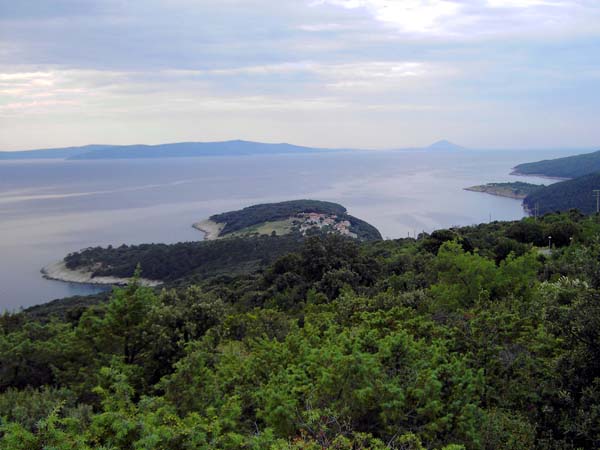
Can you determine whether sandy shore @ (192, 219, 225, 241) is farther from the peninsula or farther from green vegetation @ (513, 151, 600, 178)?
green vegetation @ (513, 151, 600, 178)

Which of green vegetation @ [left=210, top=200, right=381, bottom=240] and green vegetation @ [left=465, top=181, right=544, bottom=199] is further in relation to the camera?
green vegetation @ [left=465, top=181, right=544, bottom=199]

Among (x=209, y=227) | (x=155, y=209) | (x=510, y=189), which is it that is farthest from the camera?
(x=510, y=189)

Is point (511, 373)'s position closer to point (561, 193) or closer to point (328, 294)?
point (328, 294)

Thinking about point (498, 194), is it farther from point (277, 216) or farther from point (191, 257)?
point (191, 257)

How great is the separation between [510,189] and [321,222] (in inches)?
2497

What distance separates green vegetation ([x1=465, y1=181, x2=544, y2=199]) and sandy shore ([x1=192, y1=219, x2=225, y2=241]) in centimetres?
7065

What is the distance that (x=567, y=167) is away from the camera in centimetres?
16388

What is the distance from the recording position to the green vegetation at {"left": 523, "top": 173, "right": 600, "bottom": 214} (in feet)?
280

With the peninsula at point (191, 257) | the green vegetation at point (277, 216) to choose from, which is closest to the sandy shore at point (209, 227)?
the green vegetation at point (277, 216)

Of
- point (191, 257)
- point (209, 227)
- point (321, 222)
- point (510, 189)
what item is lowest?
point (191, 257)

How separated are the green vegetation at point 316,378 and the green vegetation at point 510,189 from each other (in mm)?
117685

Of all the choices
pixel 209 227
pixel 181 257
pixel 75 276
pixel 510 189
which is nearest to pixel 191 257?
pixel 181 257

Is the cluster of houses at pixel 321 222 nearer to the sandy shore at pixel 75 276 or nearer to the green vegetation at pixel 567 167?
the sandy shore at pixel 75 276

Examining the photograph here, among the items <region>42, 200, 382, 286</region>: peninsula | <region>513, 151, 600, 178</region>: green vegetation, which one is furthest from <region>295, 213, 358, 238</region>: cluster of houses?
<region>513, 151, 600, 178</region>: green vegetation
